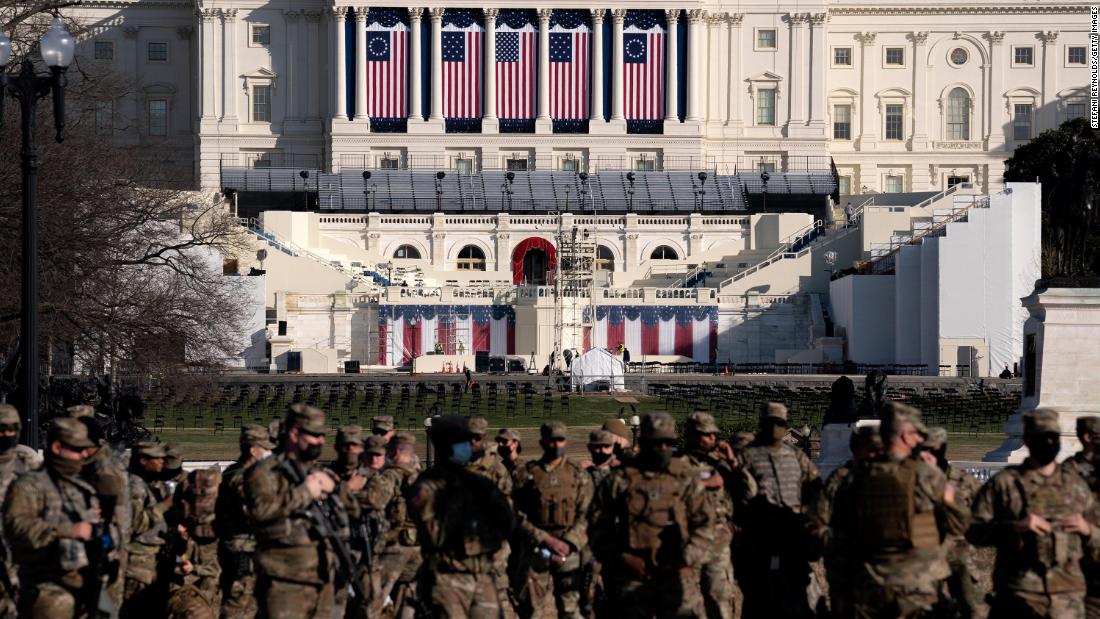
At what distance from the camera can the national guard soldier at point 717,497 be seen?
58.0ft

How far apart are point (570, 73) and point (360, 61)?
1155 cm

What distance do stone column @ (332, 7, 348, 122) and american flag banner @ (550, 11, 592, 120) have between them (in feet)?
37.2

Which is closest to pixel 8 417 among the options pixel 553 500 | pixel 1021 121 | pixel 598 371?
pixel 553 500

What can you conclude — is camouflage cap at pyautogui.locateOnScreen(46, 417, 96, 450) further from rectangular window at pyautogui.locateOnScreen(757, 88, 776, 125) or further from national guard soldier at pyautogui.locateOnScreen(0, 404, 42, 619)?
rectangular window at pyautogui.locateOnScreen(757, 88, 776, 125)

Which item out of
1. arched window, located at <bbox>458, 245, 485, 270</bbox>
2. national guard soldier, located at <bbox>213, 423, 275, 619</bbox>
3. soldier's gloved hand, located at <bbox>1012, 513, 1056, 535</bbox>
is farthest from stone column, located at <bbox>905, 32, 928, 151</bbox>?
soldier's gloved hand, located at <bbox>1012, 513, 1056, 535</bbox>

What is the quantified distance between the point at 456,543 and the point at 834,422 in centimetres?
1576

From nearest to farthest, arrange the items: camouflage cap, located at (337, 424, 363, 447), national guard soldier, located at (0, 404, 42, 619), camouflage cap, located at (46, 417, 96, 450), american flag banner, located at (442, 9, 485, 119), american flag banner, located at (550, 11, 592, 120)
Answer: camouflage cap, located at (46, 417, 96, 450) < national guard soldier, located at (0, 404, 42, 619) < camouflage cap, located at (337, 424, 363, 447) < american flag banner, located at (442, 9, 485, 119) < american flag banner, located at (550, 11, 592, 120)

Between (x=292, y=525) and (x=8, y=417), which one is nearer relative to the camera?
(x=292, y=525)

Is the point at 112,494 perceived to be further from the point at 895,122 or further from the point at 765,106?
the point at 895,122

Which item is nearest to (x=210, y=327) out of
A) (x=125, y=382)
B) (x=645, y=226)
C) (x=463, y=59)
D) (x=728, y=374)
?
(x=125, y=382)

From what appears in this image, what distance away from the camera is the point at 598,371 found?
70.3m

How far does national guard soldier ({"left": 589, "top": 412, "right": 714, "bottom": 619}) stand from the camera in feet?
55.3

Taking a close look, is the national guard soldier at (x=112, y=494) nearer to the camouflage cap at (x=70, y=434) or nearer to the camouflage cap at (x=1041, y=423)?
the camouflage cap at (x=70, y=434)

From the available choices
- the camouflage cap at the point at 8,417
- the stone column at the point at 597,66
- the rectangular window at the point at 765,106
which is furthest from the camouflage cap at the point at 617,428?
the rectangular window at the point at 765,106
